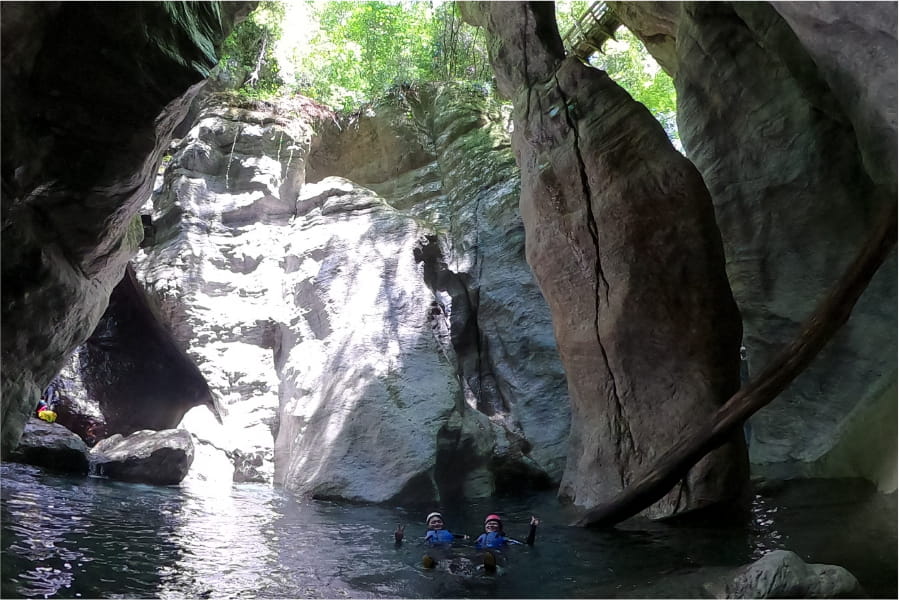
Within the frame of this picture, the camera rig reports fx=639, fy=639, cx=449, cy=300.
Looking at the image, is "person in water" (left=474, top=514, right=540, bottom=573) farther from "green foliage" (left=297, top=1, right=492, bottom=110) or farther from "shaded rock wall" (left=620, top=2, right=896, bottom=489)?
"green foliage" (left=297, top=1, right=492, bottom=110)

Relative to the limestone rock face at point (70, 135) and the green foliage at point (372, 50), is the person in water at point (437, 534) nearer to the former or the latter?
the limestone rock face at point (70, 135)

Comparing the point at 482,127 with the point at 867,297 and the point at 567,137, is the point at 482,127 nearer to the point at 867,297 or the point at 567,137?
the point at 567,137

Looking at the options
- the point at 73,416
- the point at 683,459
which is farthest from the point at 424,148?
the point at 683,459

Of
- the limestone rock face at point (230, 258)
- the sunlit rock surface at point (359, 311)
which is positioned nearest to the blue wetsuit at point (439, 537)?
the sunlit rock surface at point (359, 311)

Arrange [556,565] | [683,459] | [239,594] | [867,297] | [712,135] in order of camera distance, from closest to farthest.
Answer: [239,594] < [556,565] < [683,459] < [867,297] < [712,135]

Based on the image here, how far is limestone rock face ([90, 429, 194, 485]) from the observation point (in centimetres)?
934

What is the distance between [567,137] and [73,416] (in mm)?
10377

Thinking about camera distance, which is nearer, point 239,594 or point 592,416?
point 239,594

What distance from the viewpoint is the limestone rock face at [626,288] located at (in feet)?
23.8

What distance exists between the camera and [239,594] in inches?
175

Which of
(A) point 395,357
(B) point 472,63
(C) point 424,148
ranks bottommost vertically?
(A) point 395,357

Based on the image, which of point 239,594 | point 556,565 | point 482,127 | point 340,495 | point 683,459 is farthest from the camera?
point 482,127

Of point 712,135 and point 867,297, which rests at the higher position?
point 712,135

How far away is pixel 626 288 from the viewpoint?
302 inches
